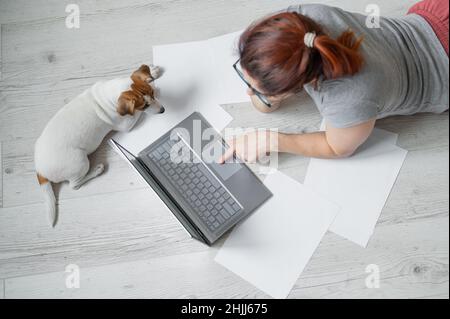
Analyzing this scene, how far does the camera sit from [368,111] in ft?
2.58

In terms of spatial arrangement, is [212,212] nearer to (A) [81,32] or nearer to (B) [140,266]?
(B) [140,266]

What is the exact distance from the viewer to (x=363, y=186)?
3.41ft

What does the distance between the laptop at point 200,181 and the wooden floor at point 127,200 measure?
82 millimetres

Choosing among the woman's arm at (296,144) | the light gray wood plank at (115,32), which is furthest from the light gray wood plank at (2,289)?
the woman's arm at (296,144)

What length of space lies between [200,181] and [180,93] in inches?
10.8

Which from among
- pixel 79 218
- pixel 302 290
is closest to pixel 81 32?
pixel 79 218

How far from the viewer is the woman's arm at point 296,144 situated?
90 centimetres

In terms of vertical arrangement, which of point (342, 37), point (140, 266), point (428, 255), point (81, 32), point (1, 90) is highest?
point (342, 37)

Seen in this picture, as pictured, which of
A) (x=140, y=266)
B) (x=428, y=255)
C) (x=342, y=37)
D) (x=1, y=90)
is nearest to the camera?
(x=342, y=37)

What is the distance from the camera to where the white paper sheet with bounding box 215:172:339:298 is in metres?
1.03

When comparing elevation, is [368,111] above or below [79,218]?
above

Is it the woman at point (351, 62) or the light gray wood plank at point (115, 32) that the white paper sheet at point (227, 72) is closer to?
the light gray wood plank at point (115, 32)

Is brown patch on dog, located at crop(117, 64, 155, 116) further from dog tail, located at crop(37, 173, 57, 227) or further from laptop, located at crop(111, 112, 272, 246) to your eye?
dog tail, located at crop(37, 173, 57, 227)

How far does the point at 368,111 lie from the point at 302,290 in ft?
1.67
